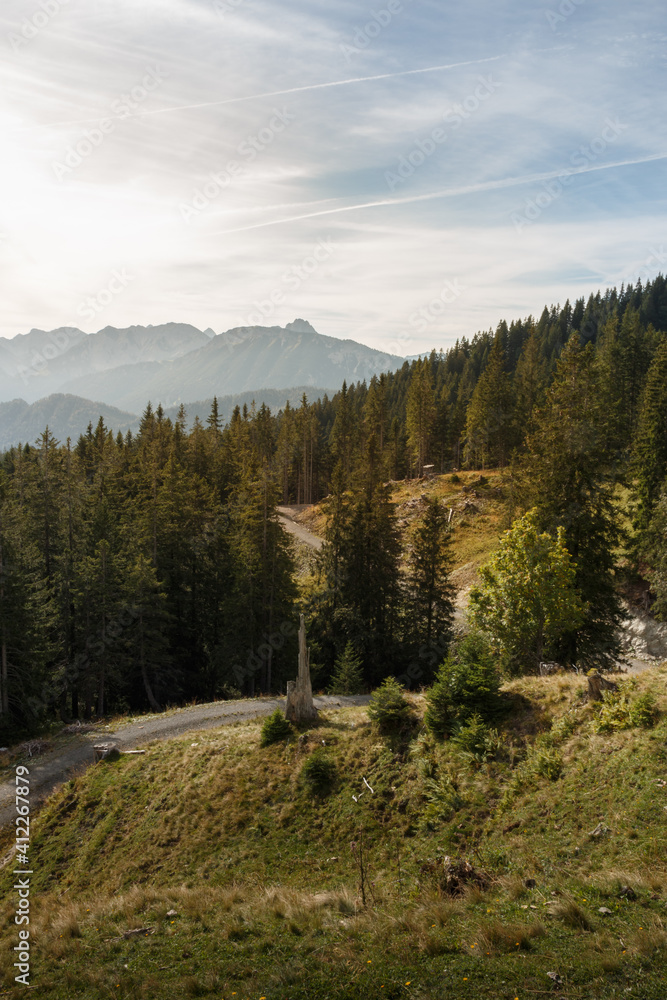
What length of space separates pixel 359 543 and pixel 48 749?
20209mm

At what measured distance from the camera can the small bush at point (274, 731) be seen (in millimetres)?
19547

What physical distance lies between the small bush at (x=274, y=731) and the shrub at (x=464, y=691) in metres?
5.84

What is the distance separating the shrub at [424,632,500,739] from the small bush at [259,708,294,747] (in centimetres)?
584

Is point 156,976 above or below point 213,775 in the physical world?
above

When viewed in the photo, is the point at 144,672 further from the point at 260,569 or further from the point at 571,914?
the point at 571,914

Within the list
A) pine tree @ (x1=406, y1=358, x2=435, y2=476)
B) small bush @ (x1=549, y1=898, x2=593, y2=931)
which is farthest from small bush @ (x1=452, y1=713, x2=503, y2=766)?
pine tree @ (x1=406, y1=358, x2=435, y2=476)

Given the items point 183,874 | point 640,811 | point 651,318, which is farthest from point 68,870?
point 651,318

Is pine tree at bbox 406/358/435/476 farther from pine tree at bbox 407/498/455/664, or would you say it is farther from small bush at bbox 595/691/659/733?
small bush at bbox 595/691/659/733

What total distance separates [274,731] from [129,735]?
28.4 ft

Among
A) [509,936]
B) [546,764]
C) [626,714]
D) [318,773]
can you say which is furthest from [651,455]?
[509,936]

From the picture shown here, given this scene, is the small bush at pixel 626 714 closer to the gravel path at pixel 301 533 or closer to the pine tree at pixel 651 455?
the pine tree at pixel 651 455

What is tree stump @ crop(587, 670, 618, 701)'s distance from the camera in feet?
47.2

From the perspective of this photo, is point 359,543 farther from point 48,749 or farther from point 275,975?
point 275,975

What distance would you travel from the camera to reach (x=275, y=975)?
812 centimetres
